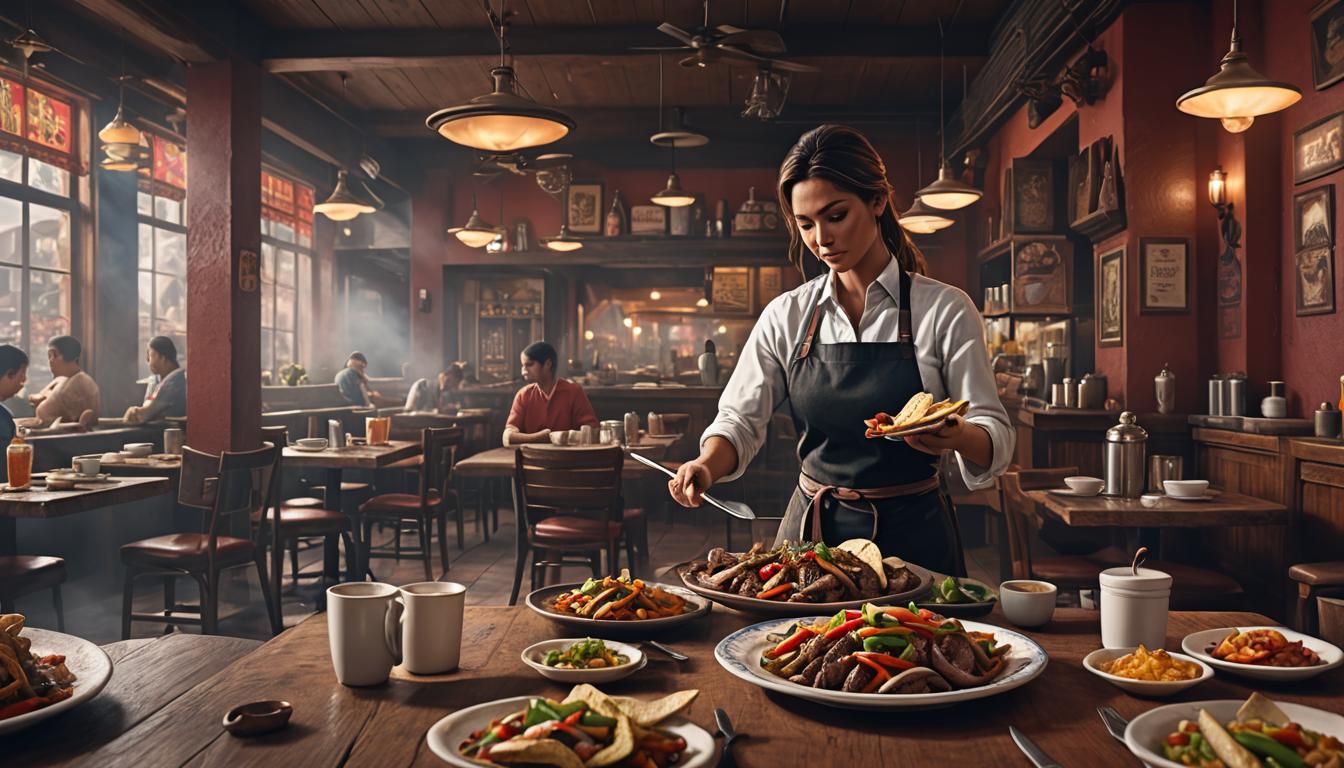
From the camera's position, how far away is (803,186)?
199 centimetres

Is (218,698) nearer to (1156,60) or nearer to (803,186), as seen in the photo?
(803,186)

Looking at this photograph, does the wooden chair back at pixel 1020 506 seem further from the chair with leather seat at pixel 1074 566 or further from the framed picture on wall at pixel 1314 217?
the framed picture on wall at pixel 1314 217

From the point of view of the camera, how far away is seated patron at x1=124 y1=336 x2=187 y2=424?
6.54 m

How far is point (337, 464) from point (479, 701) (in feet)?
16.0

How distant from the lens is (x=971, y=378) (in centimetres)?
201

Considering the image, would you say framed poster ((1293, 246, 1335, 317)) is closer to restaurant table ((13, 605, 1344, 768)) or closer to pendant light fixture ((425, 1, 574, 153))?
pendant light fixture ((425, 1, 574, 153))

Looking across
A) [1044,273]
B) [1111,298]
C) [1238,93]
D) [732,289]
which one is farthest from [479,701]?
[732,289]

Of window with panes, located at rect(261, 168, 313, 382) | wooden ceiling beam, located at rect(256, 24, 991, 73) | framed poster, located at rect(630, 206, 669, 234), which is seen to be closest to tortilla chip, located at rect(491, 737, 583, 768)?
wooden ceiling beam, located at rect(256, 24, 991, 73)

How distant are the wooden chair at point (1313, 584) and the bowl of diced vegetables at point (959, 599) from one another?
8.37 feet

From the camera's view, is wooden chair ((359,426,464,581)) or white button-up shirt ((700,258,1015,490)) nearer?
white button-up shirt ((700,258,1015,490))

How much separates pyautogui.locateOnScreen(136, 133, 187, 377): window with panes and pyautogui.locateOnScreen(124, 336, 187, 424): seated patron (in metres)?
2.51

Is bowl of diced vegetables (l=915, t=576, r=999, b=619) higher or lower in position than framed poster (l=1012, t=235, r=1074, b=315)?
lower

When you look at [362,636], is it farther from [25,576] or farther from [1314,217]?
[1314,217]

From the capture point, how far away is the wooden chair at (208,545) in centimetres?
454
